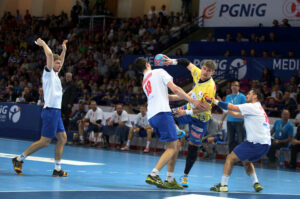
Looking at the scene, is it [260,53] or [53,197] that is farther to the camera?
[260,53]

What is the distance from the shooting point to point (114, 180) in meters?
8.60

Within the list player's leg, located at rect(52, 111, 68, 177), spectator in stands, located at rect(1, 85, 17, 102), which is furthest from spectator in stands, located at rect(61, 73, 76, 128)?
player's leg, located at rect(52, 111, 68, 177)

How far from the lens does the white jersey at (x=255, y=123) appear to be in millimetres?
8094

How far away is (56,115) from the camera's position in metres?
8.56

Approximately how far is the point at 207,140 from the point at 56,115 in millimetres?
6767

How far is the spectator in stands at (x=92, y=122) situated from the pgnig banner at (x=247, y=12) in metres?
7.92

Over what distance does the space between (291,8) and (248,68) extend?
404 cm

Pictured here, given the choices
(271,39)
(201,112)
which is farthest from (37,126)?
(201,112)

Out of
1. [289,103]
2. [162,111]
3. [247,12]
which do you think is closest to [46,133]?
[162,111]

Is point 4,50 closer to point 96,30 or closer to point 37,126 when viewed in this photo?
point 96,30

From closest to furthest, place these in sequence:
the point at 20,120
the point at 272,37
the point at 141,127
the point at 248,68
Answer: the point at 141,127
the point at 20,120
the point at 248,68
the point at 272,37

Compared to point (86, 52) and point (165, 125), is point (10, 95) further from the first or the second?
point (165, 125)

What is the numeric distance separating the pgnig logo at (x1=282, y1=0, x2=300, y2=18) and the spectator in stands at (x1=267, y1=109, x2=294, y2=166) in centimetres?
817

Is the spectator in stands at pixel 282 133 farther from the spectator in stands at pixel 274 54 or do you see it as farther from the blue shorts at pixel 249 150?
the blue shorts at pixel 249 150
